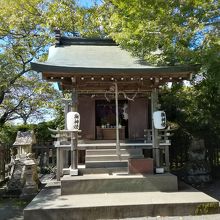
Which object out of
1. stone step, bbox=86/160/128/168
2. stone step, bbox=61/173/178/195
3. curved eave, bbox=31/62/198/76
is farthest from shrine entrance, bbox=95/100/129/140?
stone step, bbox=61/173/178/195

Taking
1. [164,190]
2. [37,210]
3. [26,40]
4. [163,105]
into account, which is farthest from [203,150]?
[26,40]

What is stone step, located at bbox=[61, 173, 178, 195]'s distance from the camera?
29.3 feet

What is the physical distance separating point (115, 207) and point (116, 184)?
4.83 ft

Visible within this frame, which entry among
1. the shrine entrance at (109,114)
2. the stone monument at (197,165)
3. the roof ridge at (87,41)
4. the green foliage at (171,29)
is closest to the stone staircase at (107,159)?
the shrine entrance at (109,114)

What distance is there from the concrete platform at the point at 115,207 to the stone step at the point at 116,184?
19.4 inches

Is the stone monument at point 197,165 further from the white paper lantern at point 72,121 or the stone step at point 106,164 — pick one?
the white paper lantern at point 72,121

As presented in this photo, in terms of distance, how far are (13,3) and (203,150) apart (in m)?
14.4

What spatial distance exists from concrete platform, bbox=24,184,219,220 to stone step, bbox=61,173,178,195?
494 mm

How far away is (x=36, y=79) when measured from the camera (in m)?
22.2

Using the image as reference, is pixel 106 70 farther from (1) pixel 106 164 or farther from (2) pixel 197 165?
(2) pixel 197 165

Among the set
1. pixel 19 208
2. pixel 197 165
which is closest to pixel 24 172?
pixel 19 208

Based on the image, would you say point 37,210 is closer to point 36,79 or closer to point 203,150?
point 203,150

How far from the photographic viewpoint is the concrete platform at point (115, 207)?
746cm

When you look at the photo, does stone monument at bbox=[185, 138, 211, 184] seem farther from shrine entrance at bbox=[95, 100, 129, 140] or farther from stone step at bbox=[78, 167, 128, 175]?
stone step at bbox=[78, 167, 128, 175]
